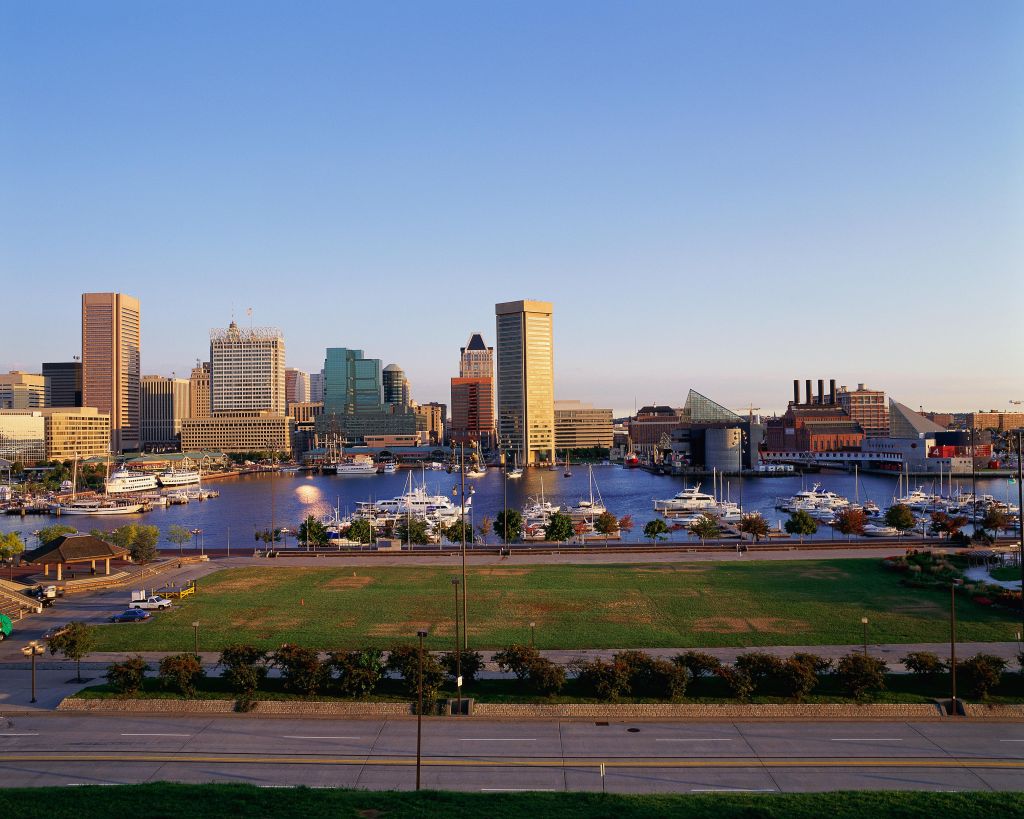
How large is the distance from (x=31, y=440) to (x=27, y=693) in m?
178

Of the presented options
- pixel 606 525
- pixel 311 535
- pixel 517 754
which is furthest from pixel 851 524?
pixel 517 754

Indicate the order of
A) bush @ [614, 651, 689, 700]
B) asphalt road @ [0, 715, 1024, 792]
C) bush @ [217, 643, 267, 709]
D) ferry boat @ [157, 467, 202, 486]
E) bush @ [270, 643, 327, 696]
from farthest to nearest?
ferry boat @ [157, 467, 202, 486], bush @ [270, 643, 327, 696], bush @ [217, 643, 267, 709], bush @ [614, 651, 689, 700], asphalt road @ [0, 715, 1024, 792]

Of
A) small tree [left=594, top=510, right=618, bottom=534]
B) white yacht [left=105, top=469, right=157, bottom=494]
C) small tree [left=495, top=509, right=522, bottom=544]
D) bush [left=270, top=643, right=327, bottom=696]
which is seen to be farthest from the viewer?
white yacht [left=105, top=469, right=157, bottom=494]

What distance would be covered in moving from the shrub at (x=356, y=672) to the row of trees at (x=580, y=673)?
0.10 feet

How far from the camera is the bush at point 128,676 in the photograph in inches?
925

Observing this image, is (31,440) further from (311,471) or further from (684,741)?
(684,741)

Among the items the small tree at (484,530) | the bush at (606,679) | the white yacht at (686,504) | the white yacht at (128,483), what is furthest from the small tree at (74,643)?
the white yacht at (128,483)

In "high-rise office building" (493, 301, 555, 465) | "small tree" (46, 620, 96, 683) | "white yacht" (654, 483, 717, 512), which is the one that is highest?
"high-rise office building" (493, 301, 555, 465)

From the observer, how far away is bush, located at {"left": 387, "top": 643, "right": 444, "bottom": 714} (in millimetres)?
22734

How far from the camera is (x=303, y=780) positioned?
1767 cm

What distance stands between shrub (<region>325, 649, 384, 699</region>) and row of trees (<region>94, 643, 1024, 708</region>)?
29mm

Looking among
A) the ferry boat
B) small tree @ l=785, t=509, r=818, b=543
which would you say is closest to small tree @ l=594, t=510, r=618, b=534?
small tree @ l=785, t=509, r=818, b=543

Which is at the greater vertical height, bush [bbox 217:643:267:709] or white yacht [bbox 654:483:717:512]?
bush [bbox 217:643:267:709]

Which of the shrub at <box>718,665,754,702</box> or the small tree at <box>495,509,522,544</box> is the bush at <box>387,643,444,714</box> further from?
the small tree at <box>495,509,522,544</box>
